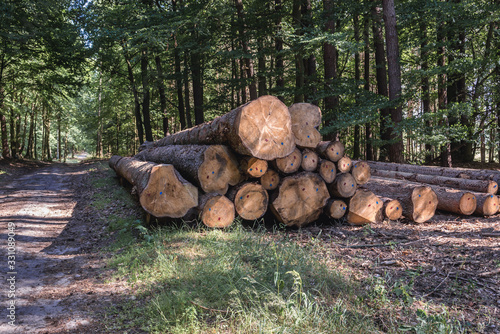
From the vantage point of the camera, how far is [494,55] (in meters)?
9.32

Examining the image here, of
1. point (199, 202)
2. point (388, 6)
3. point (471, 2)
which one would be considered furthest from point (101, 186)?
point (471, 2)

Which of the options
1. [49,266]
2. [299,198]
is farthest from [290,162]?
[49,266]

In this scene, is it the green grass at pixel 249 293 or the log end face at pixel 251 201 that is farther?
the log end face at pixel 251 201

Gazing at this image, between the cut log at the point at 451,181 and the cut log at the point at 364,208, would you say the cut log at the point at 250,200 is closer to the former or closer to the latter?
the cut log at the point at 364,208

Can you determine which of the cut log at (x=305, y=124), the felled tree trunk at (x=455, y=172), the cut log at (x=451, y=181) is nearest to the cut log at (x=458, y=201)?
the cut log at (x=451, y=181)

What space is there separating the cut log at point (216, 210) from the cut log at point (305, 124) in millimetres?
1911

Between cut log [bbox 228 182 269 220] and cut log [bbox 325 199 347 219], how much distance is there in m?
1.35

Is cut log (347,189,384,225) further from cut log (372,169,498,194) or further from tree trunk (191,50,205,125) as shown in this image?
tree trunk (191,50,205,125)

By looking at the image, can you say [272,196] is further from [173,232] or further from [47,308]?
[47,308]

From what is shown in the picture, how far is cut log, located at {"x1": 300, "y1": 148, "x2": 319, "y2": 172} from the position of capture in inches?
241

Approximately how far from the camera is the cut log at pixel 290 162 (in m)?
5.84

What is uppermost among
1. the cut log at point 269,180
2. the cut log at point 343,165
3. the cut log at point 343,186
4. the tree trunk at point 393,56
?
the tree trunk at point 393,56

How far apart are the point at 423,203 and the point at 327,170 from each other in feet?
6.99

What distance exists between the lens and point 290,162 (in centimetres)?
591
